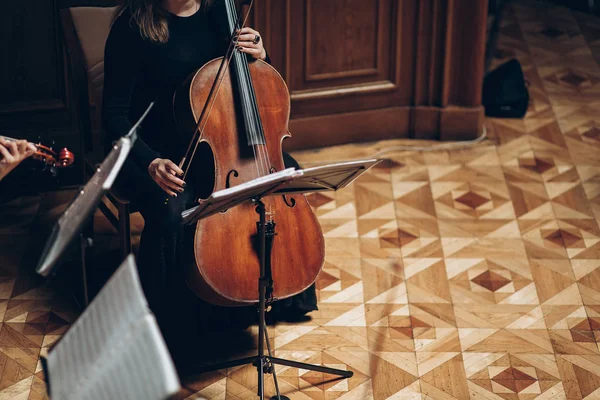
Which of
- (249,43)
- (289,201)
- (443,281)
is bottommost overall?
(443,281)

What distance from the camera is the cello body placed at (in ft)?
7.19

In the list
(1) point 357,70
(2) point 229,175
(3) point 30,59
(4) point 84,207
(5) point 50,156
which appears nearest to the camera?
(4) point 84,207

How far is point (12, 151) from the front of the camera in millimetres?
1755

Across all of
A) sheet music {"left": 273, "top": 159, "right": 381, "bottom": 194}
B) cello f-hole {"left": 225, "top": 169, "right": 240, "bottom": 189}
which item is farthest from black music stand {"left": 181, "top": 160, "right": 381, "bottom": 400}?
cello f-hole {"left": 225, "top": 169, "right": 240, "bottom": 189}

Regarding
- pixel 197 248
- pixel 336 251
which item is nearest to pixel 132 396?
pixel 197 248

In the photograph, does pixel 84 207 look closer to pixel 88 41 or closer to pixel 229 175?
pixel 229 175

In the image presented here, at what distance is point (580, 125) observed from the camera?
144 inches

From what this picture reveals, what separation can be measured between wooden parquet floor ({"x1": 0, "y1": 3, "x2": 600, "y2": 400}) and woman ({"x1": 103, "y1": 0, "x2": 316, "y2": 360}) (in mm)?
326

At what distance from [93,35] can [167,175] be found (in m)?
0.61

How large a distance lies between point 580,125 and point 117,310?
2776mm

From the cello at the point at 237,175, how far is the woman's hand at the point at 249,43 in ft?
0.08

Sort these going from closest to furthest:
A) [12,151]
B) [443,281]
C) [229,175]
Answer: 1. [12,151]
2. [229,175]
3. [443,281]

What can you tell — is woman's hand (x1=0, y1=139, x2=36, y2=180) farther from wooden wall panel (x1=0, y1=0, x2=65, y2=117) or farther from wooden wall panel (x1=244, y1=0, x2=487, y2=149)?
wooden wall panel (x1=244, y1=0, x2=487, y2=149)

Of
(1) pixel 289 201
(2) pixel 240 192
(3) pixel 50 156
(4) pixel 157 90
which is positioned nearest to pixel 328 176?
(2) pixel 240 192
